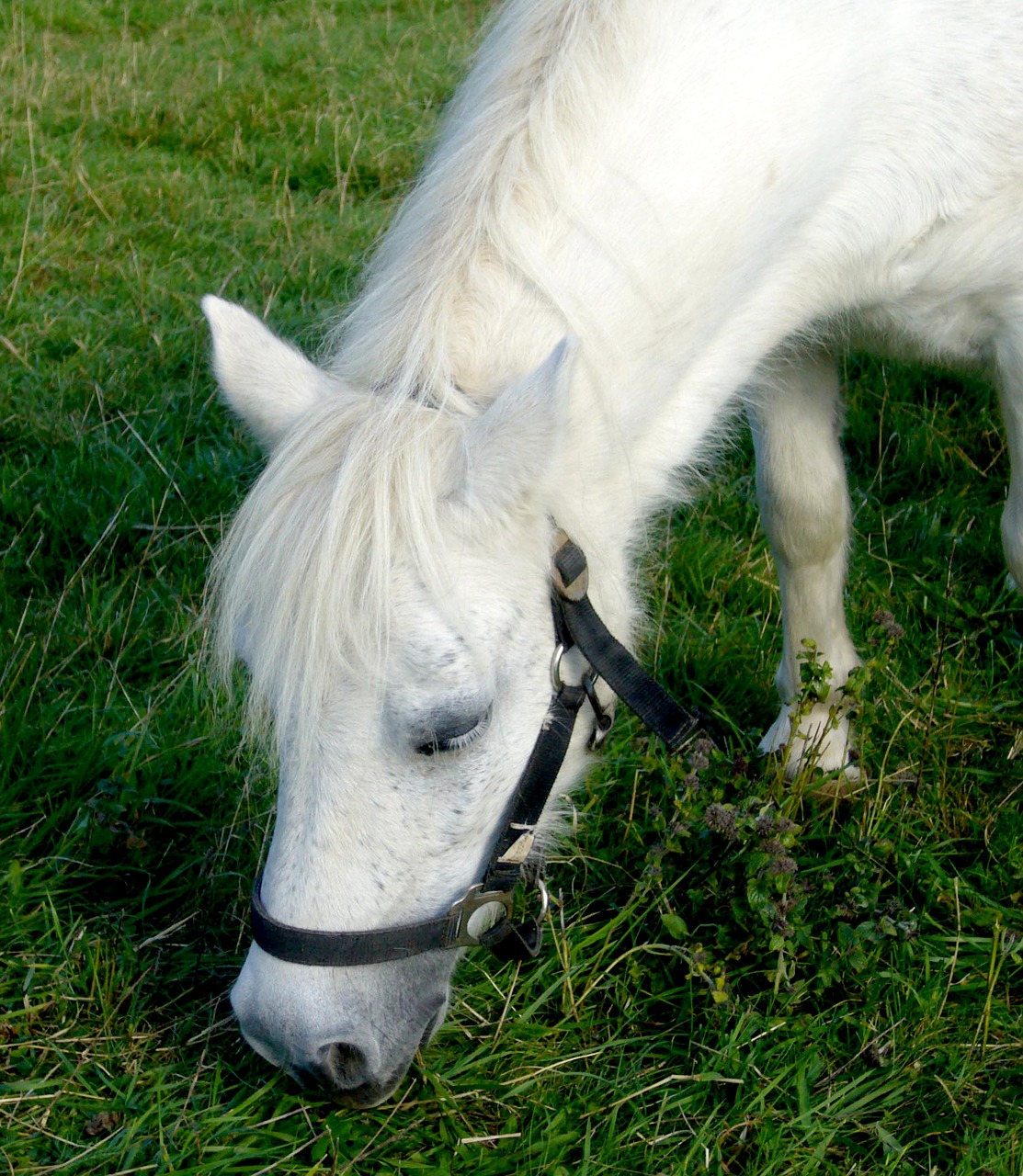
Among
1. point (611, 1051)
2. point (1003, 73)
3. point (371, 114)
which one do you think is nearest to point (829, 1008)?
point (611, 1051)

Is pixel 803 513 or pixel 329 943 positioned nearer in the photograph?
pixel 329 943

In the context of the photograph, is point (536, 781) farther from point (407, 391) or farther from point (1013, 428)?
point (1013, 428)

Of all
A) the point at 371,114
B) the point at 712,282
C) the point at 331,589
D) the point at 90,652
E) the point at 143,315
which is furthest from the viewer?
the point at 371,114

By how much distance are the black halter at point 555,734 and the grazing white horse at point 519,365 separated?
0.03m

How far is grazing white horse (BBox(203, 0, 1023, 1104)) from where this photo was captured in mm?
1688

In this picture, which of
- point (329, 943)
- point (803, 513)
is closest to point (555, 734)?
point (329, 943)

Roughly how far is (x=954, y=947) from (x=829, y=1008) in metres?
0.30

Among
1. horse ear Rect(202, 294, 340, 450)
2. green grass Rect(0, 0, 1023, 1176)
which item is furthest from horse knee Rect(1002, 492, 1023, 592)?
horse ear Rect(202, 294, 340, 450)

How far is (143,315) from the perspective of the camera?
4.44m

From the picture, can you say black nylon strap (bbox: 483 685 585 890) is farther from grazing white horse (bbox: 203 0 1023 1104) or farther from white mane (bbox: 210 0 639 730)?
white mane (bbox: 210 0 639 730)

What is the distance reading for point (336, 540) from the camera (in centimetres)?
166

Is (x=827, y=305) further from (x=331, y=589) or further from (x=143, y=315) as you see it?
(x=143, y=315)

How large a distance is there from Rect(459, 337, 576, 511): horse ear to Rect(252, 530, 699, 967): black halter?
0.65 ft

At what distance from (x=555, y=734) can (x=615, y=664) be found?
15 cm
